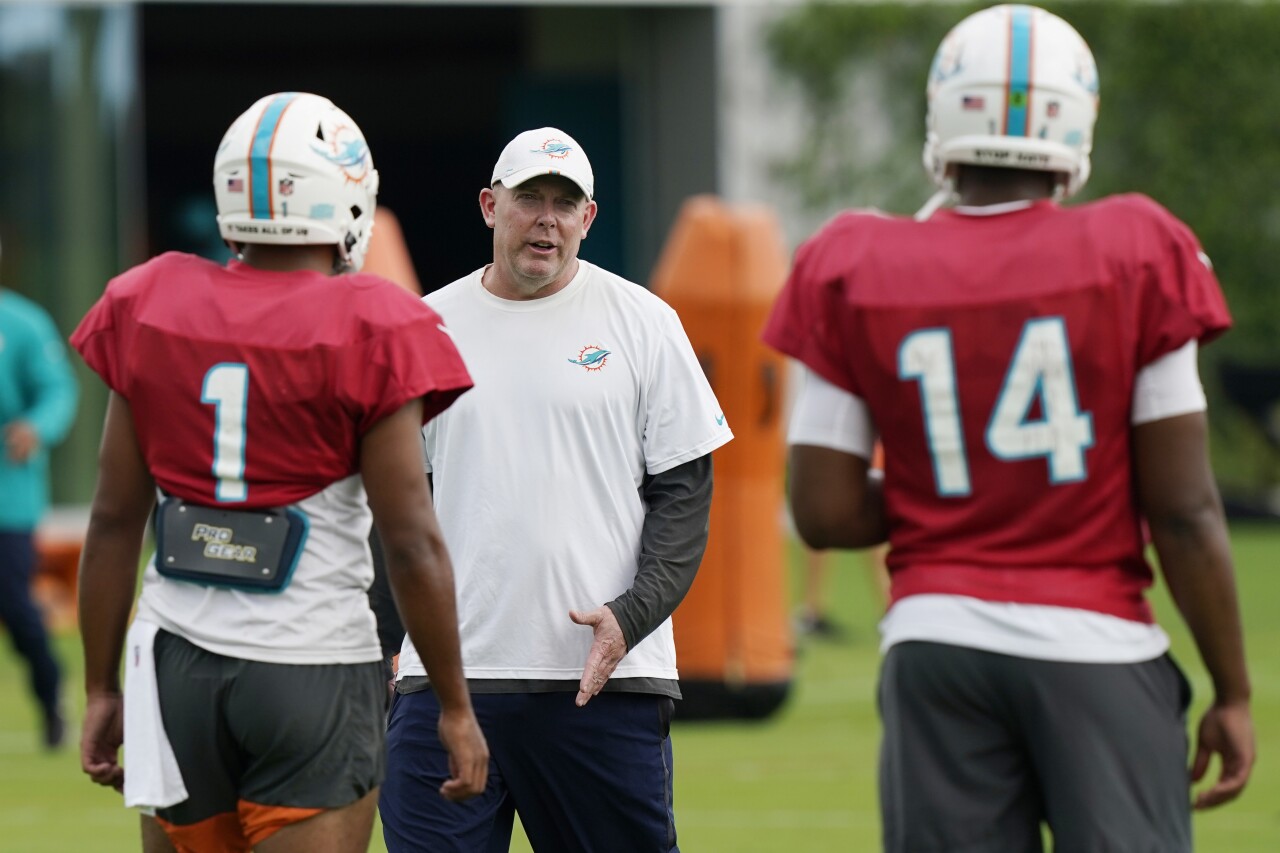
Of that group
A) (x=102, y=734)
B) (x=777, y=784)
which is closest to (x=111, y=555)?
(x=102, y=734)

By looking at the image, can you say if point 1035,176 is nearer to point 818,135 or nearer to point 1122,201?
point 1122,201

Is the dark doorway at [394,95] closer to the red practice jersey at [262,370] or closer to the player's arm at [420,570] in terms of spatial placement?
the red practice jersey at [262,370]

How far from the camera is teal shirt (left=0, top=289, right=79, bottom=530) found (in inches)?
387

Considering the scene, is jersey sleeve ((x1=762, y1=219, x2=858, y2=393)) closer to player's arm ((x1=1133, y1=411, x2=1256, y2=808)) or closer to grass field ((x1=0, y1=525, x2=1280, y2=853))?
player's arm ((x1=1133, y1=411, x2=1256, y2=808))

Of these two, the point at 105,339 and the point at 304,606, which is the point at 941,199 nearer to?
the point at 304,606

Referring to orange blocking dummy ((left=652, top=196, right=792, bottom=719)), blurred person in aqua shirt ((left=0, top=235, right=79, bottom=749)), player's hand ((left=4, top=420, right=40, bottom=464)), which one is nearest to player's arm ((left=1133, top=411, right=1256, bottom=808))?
orange blocking dummy ((left=652, top=196, right=792, bottom=719))

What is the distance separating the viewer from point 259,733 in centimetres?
369

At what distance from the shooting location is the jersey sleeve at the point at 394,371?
143 inches

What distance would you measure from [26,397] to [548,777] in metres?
6.48

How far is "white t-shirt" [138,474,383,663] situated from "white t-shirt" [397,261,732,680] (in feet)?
2.02

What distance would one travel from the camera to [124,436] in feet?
12.5

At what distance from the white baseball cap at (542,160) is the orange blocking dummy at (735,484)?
5.44 m

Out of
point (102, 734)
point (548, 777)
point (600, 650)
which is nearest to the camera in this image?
point (102, 734)

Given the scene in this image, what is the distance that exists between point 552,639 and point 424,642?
0.70 metres
